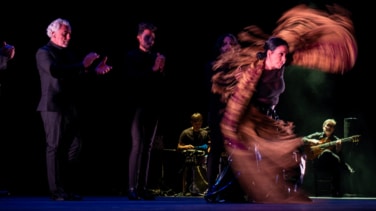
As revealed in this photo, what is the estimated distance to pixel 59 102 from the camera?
252 inches

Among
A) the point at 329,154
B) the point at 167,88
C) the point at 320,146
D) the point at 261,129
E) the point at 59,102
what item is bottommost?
the point at 329,154

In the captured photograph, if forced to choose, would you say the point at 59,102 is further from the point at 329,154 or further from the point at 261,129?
the point at 329,154

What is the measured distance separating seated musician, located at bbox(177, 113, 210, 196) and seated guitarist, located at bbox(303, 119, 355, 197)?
1662 millimetres

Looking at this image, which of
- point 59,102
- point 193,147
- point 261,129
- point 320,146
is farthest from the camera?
point 320,146

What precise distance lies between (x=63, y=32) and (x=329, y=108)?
20.7ft

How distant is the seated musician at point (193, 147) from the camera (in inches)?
404

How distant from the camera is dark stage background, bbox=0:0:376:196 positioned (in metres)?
9.12

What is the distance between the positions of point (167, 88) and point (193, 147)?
3.92 feet

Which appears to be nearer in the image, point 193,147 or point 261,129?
point 261,129

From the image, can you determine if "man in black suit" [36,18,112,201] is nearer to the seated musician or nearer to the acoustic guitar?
the seated musician

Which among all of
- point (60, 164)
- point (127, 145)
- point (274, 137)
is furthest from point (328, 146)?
point (60, 164)

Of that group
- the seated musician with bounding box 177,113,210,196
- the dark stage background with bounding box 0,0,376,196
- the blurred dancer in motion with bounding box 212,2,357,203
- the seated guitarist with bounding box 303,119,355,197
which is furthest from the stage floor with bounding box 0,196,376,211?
the seated guitarist with bounding box 303,119,355,197

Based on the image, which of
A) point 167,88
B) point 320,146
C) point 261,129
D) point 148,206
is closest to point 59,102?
point 148,206

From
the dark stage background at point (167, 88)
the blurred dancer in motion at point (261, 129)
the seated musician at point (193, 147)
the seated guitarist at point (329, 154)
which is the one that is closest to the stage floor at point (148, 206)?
the blurred dancer in motion at point (261, 129)
